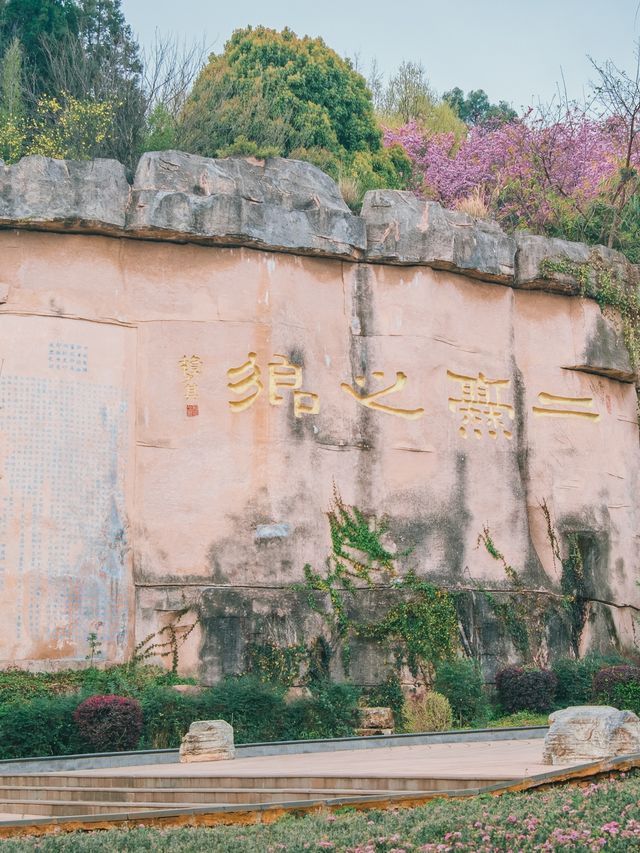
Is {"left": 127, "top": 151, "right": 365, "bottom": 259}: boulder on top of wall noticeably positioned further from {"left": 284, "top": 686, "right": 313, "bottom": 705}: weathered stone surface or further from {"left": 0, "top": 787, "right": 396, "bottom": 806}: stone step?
{"left": 0, "top": 787, "right": 396, "bottom": 806}: stone step

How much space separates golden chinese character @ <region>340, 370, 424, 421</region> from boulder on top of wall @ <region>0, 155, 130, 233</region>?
10.9 feet

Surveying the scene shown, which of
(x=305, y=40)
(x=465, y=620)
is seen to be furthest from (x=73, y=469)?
(x=305, y=40)

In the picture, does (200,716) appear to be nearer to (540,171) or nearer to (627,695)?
(627,695)

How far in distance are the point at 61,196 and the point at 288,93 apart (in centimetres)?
993

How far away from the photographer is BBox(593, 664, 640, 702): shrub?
535 inches

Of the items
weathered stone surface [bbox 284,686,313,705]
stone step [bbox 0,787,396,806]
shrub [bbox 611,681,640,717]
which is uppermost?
weathered stone surface [bbox 284,686,313,705]

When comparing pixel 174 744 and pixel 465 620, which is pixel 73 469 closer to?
pixel 174 744

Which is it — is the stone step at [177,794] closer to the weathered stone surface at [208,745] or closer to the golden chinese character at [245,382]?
the weathered stone surface at [208,745]

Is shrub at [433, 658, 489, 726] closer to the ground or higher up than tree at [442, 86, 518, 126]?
closer to the ground

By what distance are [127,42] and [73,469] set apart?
40.0 feet

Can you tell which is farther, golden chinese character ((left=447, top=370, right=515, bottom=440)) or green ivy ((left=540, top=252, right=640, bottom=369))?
green ivy ((left=540, top=252, right=640, bottom=369))

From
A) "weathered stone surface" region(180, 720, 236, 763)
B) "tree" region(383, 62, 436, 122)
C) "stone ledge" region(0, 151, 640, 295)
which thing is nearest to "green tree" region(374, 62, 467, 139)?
"tree" region(383, 62, 436, 122)

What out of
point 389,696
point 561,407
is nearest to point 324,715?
point 389,696

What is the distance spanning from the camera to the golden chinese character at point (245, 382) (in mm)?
14328
